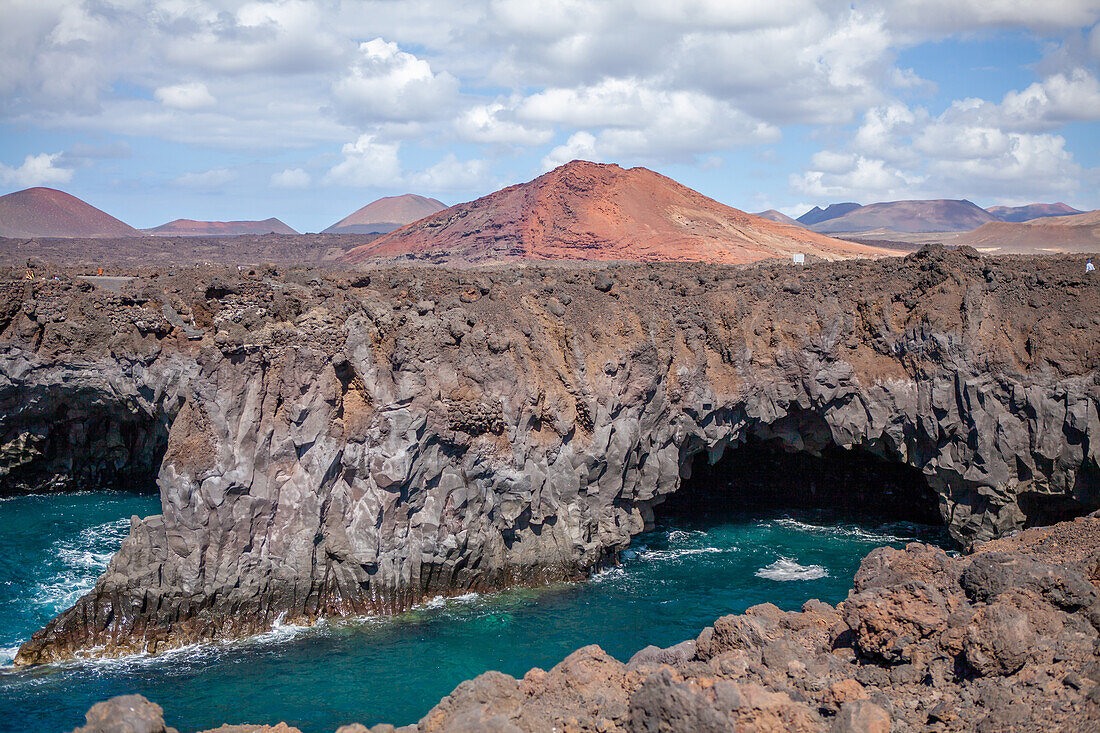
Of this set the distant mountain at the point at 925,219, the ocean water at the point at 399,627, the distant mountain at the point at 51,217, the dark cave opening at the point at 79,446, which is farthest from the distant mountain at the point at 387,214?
the ocean water at the point at 399,627

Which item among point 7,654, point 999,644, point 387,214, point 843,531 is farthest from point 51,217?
point 999,644

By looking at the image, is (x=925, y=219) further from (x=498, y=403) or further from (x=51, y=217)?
(x=498, y=403)

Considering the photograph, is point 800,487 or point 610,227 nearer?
point 800,487

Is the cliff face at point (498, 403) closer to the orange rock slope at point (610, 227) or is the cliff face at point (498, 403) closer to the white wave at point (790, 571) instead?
the white wave at point (790, 571)

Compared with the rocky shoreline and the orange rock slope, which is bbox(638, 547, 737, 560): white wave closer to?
the rocky shoreline

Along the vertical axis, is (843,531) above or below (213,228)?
below
